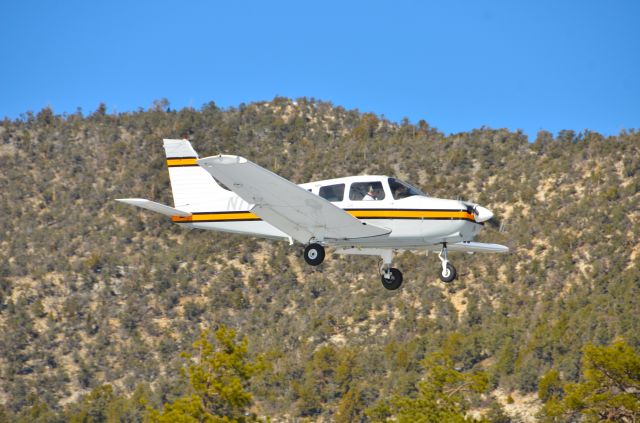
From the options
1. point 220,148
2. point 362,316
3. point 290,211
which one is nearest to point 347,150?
point 220,148

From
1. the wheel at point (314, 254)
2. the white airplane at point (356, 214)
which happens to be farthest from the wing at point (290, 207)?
the wheel at point (314, 254)

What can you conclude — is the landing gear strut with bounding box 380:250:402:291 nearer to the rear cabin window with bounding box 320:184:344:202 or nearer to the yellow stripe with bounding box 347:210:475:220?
the yellow stripe with bounding box 347:210:475:220

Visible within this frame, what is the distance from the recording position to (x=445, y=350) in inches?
1970

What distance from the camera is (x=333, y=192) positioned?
2423 centimetres

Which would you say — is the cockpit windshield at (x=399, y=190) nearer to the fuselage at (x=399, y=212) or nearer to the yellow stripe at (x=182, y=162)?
the fuselage at (x=399, y=212)

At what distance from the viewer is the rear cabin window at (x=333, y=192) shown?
2419 cm

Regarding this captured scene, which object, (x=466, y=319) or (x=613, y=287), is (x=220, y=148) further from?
(x=613, y=287)

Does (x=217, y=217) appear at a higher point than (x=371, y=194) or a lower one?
lower

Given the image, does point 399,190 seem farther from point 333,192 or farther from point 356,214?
point 333,192

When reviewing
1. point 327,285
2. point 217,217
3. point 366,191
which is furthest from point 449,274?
point 327,285

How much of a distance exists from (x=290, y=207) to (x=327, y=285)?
111ft

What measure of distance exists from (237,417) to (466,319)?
20574 millimetres

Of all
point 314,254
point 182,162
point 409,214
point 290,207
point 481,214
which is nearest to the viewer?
point 481,214

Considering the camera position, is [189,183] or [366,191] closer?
[366,191]
